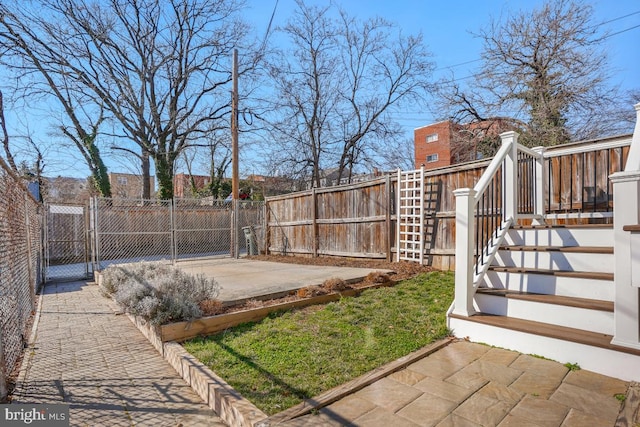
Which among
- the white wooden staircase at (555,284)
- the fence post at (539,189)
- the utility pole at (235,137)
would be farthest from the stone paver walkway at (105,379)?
the utility pole at (235,137)

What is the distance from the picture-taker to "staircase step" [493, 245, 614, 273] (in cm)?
285

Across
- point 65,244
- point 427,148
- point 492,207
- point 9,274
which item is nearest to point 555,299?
point 492,207

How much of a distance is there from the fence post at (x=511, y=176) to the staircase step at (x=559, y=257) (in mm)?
526

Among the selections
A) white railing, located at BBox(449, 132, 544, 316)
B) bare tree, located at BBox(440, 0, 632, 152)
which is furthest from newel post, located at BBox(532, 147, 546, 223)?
bare tree, located at BBox(440, 0, 632, 152)

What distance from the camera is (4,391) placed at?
7.40ft

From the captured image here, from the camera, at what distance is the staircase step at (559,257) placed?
9.36ft

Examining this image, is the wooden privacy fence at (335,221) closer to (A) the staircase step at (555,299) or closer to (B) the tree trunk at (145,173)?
(A) the staircase step at (555,299)

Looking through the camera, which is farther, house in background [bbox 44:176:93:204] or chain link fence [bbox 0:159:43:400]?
house in background [bbox 44:176:93:204]

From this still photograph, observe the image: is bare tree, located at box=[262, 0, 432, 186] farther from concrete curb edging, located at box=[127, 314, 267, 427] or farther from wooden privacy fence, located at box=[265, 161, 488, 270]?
concrete curb edging, located at box=[127, 314, 267, 427]

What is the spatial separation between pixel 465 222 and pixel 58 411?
337 centimetres

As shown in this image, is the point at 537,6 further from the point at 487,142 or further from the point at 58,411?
the point at 58,411

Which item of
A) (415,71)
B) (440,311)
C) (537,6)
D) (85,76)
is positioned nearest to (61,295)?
(440,311)

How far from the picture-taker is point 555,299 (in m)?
2.71

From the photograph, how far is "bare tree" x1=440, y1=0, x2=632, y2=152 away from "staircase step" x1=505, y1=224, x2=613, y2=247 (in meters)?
7.27
